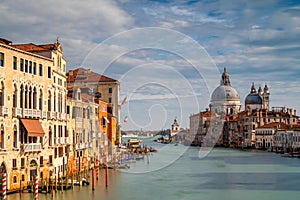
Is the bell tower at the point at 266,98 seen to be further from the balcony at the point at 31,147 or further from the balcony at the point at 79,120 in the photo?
the balcony at the point at 31,147

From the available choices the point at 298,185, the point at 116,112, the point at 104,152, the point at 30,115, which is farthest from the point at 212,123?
the point at 30,115

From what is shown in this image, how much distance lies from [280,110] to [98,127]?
35.9 m

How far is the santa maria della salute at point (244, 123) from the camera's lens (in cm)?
4510

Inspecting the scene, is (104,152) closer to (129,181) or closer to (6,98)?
(129,181)

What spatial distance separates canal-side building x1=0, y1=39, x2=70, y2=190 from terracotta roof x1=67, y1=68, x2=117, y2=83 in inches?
362

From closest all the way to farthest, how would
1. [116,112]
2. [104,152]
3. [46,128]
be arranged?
[46,128] → [104,152] → [116,112]

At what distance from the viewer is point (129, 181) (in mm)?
18062

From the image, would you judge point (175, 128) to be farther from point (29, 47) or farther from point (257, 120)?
point (29, 47)

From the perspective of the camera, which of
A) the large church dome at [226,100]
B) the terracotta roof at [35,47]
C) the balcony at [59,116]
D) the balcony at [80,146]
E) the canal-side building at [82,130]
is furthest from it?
the large church dome at [226,100]

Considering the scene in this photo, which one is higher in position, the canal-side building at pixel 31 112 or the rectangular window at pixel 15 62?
the rectangular window at pixel 15 62

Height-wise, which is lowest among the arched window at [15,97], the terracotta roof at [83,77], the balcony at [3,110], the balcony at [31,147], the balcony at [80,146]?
the balcony at [80,146]

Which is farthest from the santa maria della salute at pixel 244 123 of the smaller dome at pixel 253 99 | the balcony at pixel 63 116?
the balcony at pixel 63 116

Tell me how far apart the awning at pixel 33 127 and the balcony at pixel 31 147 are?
1.02 feet

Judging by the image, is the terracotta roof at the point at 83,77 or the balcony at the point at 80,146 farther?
the terracotta roof at the point at 83,77
